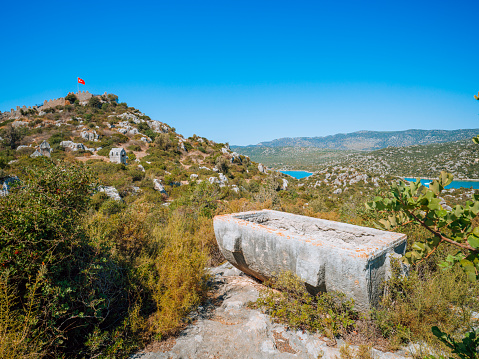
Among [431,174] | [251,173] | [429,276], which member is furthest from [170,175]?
[431,174]

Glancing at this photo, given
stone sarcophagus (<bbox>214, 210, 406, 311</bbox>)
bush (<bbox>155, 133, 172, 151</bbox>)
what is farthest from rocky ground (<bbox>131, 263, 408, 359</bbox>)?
bush (<bbox>155, 133, 172, 151</bbox>)

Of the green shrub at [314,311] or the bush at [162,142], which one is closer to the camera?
the green shrub at [314,311]

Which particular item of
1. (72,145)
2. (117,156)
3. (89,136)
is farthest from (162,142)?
(72,145)

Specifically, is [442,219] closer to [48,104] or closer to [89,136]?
[89,136]

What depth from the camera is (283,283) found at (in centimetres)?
356

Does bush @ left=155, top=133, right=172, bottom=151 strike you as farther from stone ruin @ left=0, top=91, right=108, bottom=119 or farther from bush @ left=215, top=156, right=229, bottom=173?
stone ruin @ left=0, top=91, right=108, bottom=119

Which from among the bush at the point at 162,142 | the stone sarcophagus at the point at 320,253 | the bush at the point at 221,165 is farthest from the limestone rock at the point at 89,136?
the stone sarcophagus at the point at 320,253

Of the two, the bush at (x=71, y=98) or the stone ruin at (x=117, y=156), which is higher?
the bush at (x=71, y=98)

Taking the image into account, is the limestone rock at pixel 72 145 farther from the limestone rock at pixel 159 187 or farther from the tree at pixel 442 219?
the tree at pixel 442 219

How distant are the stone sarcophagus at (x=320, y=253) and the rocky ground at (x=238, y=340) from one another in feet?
2.15

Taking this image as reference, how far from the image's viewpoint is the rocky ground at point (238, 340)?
2.85 m

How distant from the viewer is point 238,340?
3.11 metres

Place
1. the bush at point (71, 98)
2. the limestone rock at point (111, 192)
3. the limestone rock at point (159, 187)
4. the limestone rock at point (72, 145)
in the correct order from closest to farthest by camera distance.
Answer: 1. the limestone rock at point (111, 192)
2. the limestone rock at point (159, 187)
3. the limestone rock at point (72, 145)
4. the bush at point (71, 98)

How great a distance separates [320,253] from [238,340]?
1643 mm
